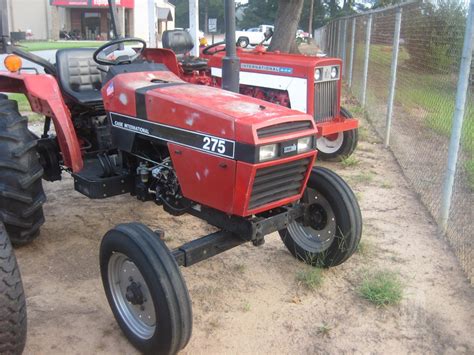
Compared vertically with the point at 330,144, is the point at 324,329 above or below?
below

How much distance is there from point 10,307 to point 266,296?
1592mm

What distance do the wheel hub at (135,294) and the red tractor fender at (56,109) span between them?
1346mm

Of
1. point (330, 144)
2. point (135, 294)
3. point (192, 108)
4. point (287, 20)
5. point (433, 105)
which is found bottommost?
point (135, 294)

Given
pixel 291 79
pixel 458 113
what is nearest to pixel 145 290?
pixel 458 113

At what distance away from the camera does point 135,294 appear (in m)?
2.77

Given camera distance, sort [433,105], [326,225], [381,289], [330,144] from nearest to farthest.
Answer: [381,289], [326,225], [433,105], [330,144]

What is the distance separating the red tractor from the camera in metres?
2.67

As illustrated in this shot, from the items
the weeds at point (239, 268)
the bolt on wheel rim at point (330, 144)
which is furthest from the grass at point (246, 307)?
the bolt on wheel rim at point (330, 144)

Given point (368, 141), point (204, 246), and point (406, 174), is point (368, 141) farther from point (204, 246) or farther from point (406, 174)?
point (204, 246)

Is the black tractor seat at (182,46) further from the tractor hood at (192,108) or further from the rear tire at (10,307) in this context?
the rear tire at (10,307)

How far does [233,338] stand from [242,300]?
41cm

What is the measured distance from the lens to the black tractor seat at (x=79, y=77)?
4.18 metres

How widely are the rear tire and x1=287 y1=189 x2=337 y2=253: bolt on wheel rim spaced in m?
1.97

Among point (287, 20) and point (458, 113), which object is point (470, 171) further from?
point (287, 20)
